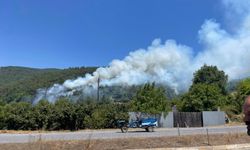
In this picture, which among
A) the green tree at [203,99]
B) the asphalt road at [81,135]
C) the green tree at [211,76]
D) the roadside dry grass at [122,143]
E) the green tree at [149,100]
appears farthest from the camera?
the green tree at [211,76]

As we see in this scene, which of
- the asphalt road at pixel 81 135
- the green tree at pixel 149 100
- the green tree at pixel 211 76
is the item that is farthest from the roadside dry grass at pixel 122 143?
the green tree at pixel 211 76

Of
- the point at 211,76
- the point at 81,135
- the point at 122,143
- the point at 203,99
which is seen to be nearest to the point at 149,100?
the point at 81,135

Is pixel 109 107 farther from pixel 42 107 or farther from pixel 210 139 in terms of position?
pixel 210 139

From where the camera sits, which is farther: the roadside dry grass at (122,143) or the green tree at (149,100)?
the green tree at (149,100)

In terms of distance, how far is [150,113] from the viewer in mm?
47531

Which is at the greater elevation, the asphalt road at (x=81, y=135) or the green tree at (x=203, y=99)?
the green tree at (x=203, y=99)

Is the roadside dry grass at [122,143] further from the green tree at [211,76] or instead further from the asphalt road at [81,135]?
the green tree at [211,76]

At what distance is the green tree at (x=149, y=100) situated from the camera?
4750 centimetres

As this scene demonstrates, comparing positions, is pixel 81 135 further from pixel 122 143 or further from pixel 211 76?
pixel 211 76

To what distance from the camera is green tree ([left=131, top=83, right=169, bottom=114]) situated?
47500mm

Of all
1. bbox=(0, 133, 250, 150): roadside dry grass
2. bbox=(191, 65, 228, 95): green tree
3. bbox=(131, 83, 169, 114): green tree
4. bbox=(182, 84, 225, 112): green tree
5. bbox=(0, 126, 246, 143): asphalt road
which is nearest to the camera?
bbox=(0, 133, 250, 150): roadside dry grass

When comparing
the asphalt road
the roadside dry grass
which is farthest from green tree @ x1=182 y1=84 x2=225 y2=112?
the roadside dry grass

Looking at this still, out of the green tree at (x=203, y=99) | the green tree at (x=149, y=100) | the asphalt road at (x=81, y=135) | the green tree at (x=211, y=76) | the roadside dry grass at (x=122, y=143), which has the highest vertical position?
the green tree at (x=211, y=76)

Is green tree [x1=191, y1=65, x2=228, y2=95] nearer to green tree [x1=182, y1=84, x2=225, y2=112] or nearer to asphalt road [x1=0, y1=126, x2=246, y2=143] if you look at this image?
green tree [x1=182, y1=84, x2=225, y2=112]
